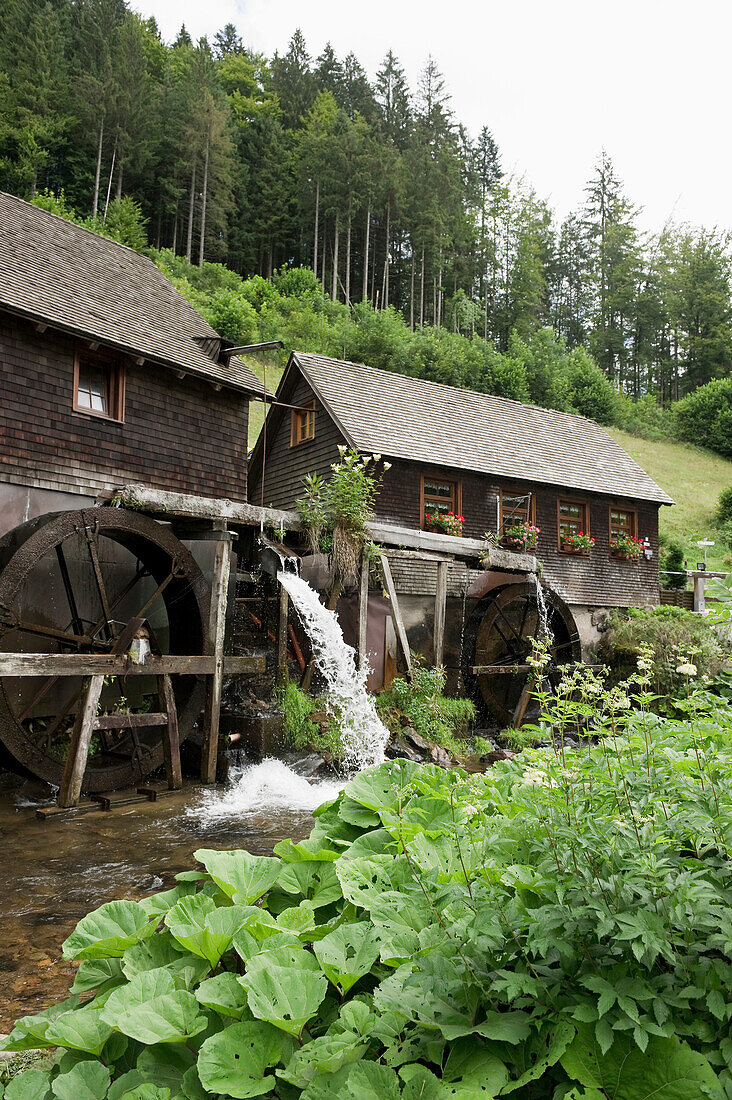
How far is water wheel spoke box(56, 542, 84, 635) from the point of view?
9.28 meters

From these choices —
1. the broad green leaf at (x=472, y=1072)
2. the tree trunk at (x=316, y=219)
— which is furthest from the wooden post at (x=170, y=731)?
the tree trunk at (x=316, y=219)

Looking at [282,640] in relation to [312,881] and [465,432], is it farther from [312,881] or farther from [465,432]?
[465,432]

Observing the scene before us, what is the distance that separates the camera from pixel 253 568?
10141 mm

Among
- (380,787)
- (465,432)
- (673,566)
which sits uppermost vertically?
(465,432)

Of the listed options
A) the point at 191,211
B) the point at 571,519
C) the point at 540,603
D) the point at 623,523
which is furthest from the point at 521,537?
the point at 191,211

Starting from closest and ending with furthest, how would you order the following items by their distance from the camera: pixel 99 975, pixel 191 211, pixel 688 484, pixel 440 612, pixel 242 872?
pixel 99 975
pixel 242 872
pixel 440 612
pixel 688 484
pixel 191 211

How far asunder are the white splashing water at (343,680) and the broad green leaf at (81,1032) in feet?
24.2

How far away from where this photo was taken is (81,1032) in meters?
1.80

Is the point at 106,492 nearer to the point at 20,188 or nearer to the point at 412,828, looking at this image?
the point at 412,828

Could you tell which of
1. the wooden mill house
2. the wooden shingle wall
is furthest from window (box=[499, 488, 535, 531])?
the wooden shingle wall

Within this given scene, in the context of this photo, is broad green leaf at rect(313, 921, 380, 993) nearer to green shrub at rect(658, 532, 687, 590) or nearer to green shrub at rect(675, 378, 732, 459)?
green shrub at rect(658, 532, 687, 590)

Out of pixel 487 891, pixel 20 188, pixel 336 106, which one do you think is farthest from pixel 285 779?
pixel 336 106

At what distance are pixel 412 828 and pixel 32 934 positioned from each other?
3.13 meters

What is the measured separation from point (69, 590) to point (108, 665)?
88.3 inches
